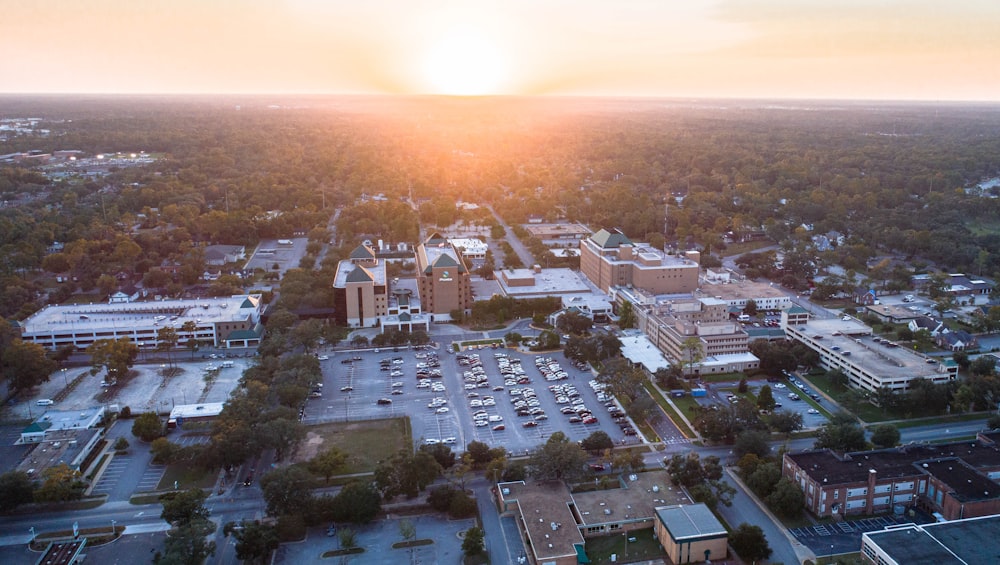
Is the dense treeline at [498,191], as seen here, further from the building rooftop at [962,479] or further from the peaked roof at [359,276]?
the building rooftop at [962,479]

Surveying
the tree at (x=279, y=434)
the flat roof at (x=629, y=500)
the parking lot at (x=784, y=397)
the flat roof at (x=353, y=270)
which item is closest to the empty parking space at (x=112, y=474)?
the tree at (x=279, y=434)

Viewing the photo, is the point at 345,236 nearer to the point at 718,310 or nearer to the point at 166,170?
the point at 718,310

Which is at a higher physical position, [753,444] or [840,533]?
[753,444]

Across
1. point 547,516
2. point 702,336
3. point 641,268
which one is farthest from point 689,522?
point 641,268

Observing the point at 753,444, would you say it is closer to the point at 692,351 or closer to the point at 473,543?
the point at 692,351

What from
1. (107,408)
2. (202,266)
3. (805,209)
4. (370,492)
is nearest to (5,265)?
(202,266)

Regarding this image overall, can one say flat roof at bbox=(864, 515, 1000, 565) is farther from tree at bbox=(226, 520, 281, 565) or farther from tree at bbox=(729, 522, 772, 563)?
tree at bbox=(226, 520, 281, 565)
